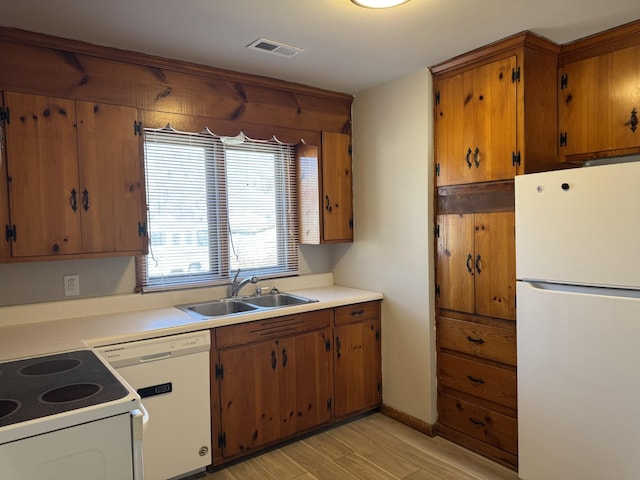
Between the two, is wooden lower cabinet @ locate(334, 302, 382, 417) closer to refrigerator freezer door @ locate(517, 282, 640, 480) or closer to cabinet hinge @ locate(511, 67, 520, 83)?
refrigerator freezer door @ locate(517, 282, 640, 480)

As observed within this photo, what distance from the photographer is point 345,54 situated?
265 centimetres

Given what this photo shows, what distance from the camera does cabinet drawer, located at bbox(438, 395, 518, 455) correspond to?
258cm

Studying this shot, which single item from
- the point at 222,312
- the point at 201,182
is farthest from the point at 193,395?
the point at 201,182

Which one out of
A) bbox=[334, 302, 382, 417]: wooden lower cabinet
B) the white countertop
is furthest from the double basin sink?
bbox=[334, 302, 382, 417]: wooden lower cabinet

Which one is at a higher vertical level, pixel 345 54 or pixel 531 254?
pixel 345 54

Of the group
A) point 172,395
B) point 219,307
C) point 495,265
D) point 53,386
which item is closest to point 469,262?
point 495,265

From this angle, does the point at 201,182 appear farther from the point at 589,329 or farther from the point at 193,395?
the point at 589,329

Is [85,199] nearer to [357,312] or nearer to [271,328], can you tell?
[271,328]

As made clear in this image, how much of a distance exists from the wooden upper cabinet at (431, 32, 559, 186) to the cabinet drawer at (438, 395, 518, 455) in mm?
1403

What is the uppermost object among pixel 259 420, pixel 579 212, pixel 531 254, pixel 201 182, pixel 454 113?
pixel 454 113

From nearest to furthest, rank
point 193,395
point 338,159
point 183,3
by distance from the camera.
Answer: point 183,3 → point 193,395 → point 338,159

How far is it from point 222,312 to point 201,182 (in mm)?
918

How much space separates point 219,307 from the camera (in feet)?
10.1

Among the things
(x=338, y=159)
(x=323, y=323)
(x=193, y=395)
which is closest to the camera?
(x=193, y=395)
